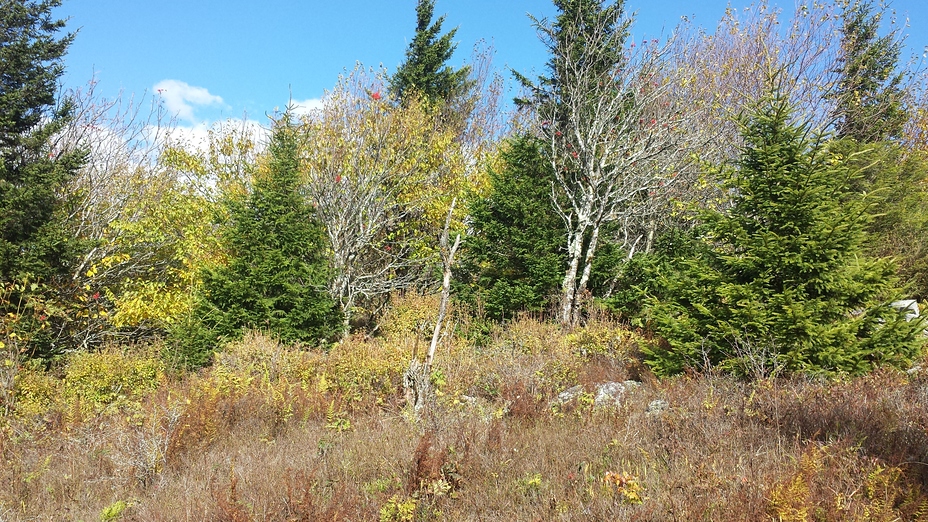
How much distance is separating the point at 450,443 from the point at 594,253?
8.39 meters

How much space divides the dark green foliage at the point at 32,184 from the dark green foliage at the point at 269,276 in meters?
3.11

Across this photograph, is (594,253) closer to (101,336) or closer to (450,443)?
(450,443)

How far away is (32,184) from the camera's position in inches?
439

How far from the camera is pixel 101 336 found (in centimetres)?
1341

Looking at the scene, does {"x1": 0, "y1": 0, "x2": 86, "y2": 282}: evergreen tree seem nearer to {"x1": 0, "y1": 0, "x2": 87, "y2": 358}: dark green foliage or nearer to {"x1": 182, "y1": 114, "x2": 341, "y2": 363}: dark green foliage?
{"x1": 0, "y1": 0, "x2": 87, "y2": 358}: dark green foliage

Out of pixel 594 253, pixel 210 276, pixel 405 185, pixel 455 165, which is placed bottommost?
pixel 210 276

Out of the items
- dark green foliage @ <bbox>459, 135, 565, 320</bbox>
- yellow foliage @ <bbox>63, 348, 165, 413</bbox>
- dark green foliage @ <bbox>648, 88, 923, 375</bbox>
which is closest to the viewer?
dark green foliage @ <bbox>648, 88, 923, 375</bbox>

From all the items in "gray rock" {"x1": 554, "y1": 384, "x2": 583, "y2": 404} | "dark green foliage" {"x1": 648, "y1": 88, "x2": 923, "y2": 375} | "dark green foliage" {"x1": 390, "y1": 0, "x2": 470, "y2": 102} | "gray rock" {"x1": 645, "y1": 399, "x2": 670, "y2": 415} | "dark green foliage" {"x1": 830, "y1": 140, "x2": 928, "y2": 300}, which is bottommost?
"gray rock" {"x1": 554, "y1": 384, "x2": 583, "y2": 404}

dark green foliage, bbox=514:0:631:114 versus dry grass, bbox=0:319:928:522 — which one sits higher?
dark green foliage, bbox=514:0:631:114

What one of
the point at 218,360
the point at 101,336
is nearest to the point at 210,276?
the point at 218,360

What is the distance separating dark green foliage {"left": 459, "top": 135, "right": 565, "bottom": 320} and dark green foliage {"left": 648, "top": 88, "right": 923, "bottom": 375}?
18.3 feet

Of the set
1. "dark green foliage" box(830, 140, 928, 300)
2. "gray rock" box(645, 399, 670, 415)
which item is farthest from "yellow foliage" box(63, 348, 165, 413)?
"dark green foliage" box(830, 140, 928, 300)

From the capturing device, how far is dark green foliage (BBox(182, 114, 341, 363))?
1091 cm

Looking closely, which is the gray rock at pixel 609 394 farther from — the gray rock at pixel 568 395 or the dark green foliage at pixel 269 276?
the dark green foliage at pixel 269 276
